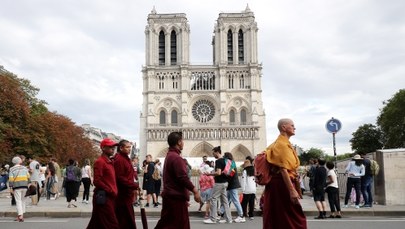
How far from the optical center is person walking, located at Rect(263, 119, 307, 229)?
588cm

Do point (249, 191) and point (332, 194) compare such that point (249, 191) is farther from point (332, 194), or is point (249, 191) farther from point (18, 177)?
point (18, 177)

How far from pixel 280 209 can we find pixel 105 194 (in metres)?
2.43

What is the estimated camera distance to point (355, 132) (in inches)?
2662

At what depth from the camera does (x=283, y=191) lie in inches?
236

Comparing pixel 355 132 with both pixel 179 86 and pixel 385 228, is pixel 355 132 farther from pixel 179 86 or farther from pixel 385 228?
pixel 385 228

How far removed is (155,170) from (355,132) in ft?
186

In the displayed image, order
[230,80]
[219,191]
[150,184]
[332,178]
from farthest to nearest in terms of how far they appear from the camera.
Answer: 1. [230,80]
2. [150,184]
3. [332,178]
4. [219,191]

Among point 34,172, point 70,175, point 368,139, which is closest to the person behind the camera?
point 34,172

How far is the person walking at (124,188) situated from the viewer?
23.6ft

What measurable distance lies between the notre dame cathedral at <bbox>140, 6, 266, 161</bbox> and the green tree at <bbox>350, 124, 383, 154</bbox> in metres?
12.5

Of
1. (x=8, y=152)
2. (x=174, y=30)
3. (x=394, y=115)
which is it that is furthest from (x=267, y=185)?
(x=174, y=30)

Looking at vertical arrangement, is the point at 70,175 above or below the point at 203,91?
below

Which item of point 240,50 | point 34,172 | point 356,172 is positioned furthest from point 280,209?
point 240,50

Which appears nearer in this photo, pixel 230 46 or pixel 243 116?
pixel 243 116
